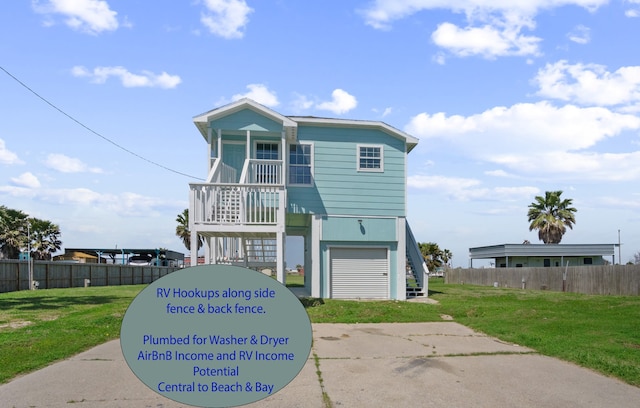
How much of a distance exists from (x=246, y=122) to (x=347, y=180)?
3.79 meters

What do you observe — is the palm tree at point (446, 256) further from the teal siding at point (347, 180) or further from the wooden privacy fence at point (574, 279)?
the teal siding at point (347, 180)

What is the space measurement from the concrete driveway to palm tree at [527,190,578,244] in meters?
40.4

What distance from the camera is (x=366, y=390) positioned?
18.8ft

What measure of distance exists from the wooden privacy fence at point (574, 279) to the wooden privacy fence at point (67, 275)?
73.2ft

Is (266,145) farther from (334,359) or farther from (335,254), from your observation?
(334,359)

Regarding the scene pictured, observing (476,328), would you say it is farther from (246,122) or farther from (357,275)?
(246,122)

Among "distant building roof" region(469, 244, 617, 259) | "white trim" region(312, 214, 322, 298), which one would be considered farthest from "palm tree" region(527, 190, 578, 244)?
"white trim" region(312, 214, 322, 298)

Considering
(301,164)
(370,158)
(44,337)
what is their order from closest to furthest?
1. (44,337)
2. (301,164)
3. (370,158)

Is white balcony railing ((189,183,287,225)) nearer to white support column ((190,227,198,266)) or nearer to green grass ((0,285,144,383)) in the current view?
white support column ((190,227,198,266))

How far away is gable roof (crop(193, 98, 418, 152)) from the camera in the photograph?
51.1ft

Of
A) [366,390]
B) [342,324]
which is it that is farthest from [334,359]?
[342,324]

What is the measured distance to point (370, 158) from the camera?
17.2 metres

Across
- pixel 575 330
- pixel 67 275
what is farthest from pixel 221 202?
pixel 67 275

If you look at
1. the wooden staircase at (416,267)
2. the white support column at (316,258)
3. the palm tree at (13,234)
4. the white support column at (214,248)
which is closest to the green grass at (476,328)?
the white support column at (316,258)
